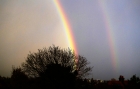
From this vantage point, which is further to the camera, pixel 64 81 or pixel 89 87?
pixel 64 81

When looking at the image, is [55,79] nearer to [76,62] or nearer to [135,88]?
[135,88]

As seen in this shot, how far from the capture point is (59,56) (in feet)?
121

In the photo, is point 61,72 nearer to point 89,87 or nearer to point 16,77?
point 89,87

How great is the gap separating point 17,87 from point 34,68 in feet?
12.9

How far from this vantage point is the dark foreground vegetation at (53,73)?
25281mm

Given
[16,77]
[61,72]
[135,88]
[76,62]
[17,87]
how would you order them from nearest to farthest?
[135,88]
[61,72]
[17,87]
[16,77]
[76,62]

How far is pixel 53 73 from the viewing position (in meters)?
26.8

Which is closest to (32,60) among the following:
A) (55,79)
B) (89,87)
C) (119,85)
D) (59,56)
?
(59,56)

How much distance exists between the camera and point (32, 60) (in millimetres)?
36688

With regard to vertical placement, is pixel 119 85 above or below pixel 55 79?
below

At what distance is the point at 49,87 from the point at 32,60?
484 inches

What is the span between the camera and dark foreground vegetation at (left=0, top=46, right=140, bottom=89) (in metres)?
25.3

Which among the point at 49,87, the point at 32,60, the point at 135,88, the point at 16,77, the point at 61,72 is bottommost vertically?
the point at 135,88

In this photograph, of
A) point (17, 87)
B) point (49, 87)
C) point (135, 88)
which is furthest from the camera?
point (17, 87)
